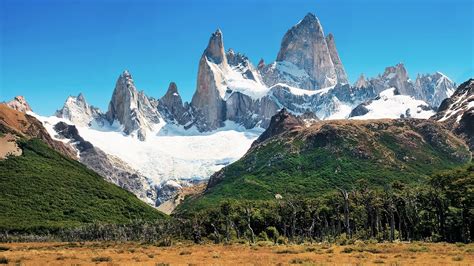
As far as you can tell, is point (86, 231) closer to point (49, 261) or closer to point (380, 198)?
point (380, 198)

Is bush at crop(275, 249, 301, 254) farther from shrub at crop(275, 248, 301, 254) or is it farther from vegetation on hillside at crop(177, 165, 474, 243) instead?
vegetation on hillside at crop(177, 165, 474, 243)

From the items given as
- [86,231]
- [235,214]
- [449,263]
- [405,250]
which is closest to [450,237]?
[405,250]

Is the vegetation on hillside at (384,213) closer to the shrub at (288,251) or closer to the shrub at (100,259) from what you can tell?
the shrub at (288,251)

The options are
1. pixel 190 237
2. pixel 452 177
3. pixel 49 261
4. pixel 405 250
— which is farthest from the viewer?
pixel 190 237

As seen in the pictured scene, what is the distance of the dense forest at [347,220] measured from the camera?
110188 mm

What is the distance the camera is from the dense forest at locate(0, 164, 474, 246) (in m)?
110

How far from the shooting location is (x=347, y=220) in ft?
366

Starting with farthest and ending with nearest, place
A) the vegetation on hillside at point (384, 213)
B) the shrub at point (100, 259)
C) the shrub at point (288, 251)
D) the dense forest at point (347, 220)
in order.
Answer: the dense forest at point (347, 220) < the vegetation on hillside at point (384, 213) < the shrub at point (288, 251) < the shrub at point (100, 259)

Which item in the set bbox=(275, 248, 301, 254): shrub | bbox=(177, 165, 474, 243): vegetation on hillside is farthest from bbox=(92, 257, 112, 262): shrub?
bbox=(177, 165, 474, 243): vegetation on hillside

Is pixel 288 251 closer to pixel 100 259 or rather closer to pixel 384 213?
pixel 100 259

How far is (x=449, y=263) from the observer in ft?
169

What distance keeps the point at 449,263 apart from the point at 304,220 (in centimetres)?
10009

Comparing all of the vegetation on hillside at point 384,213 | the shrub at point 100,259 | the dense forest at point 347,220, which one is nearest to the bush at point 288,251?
the shrub at point 100,259

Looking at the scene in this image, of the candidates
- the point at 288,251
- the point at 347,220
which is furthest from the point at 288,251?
the point at 347,220
